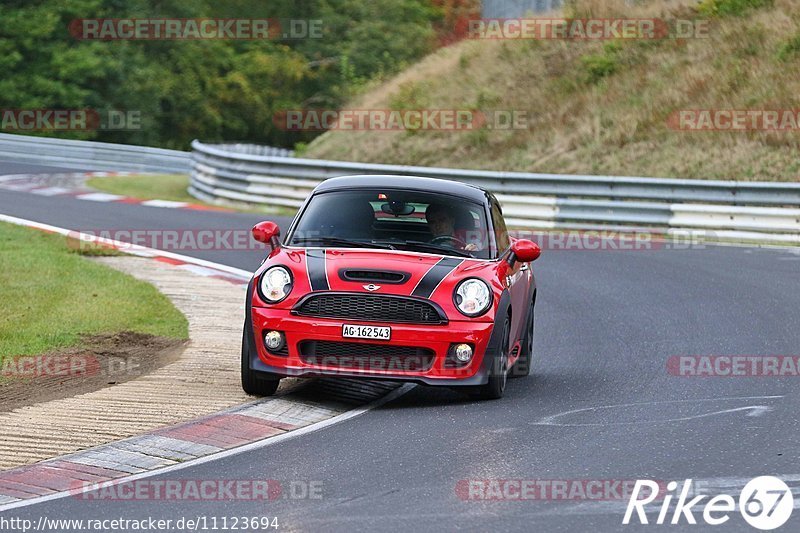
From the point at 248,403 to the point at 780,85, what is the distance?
71.2 feet

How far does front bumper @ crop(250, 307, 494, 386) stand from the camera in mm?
9195

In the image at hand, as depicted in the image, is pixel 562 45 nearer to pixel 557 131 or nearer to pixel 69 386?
pixel 557 131

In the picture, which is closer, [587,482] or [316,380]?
[587,482]

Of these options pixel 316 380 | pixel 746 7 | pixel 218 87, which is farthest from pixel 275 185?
pixel 218 87

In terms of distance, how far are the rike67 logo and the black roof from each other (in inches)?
151

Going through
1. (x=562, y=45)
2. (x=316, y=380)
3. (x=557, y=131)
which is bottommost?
(x=316, y=380)

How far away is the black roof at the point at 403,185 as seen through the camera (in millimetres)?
10523

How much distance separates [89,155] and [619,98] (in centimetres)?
1477

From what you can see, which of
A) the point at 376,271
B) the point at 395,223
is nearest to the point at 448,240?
the point at 395,223

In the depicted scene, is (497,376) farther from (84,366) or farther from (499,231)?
→ (84,366)

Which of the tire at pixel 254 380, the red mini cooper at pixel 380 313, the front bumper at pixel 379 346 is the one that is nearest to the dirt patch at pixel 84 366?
the tire at pixel 254 380

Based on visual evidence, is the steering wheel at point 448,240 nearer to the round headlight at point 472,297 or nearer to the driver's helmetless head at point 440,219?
the driver's helmetless head at point 440,219

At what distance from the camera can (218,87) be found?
6050cm

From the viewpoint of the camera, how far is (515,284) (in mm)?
10359
